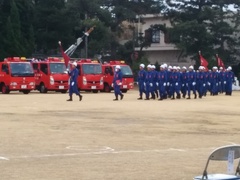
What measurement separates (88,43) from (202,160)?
4986cm

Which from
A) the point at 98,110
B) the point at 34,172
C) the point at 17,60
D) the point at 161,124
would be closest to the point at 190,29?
the point at 17,60

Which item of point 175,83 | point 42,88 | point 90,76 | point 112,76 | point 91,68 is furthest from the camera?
point 112,76

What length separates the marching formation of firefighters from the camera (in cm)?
3625

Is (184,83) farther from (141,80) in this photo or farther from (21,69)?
(21,69)

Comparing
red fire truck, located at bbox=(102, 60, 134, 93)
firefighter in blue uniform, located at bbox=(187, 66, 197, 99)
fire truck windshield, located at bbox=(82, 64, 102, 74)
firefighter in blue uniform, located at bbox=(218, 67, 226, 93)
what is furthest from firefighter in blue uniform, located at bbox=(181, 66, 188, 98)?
fire truck windshield, located at bbox=(82, 64, 102, 74)

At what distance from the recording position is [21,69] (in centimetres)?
4312

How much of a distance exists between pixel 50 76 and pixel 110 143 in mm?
29732

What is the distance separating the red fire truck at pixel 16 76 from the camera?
42594mm

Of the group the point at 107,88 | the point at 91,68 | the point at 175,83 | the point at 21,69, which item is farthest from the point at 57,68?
the point at 175,83

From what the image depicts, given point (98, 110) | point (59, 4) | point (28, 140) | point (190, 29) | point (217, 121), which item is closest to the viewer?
point (28, 140)

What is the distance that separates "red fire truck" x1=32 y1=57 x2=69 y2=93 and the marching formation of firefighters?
27.4 feet

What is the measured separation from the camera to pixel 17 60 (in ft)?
143

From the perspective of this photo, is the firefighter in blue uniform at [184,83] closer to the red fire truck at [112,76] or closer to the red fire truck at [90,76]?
the red fire truck at [112,76]

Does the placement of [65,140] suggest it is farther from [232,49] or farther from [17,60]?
[232,49]
